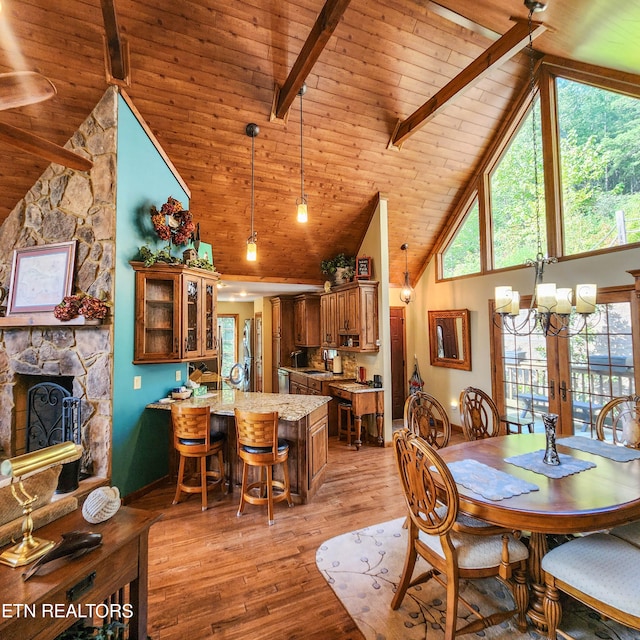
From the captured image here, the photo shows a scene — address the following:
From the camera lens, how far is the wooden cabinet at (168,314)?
12.1ft

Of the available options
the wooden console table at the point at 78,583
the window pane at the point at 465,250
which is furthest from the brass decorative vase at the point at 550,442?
the window pane at the point at 465,250

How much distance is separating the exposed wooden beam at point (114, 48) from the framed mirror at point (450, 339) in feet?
17.6

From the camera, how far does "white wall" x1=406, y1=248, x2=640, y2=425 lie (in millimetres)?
3990

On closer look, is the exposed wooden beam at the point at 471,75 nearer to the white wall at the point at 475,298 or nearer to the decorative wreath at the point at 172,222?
the white wall at the point at 475,298

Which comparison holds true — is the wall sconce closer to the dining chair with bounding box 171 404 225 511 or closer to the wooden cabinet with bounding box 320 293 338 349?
the dining chair with bounding box 171 404 225 511

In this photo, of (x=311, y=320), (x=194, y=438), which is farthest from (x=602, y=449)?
(x=311, y=320)

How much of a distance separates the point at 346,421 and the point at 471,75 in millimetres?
4745

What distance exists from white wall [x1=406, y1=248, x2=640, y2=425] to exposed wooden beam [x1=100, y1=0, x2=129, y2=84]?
5204 millimetres

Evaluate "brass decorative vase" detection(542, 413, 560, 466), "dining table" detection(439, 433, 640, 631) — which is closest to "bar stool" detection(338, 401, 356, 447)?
"dining table" detection(439, 433, 640, 631)

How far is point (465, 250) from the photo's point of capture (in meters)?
6.01

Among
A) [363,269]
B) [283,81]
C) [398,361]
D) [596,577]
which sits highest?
[283,81]

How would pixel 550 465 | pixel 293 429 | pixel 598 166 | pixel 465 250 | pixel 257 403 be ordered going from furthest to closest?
pixel 465 250, pixel 598 166, pixel 257 403, pixel 293 429, pixel 550 465

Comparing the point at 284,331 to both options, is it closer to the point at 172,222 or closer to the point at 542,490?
the point at 172,222

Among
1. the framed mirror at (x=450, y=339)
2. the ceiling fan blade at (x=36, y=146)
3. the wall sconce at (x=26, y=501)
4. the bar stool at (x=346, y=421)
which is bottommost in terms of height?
the bar stool at (x=346, y=421)
